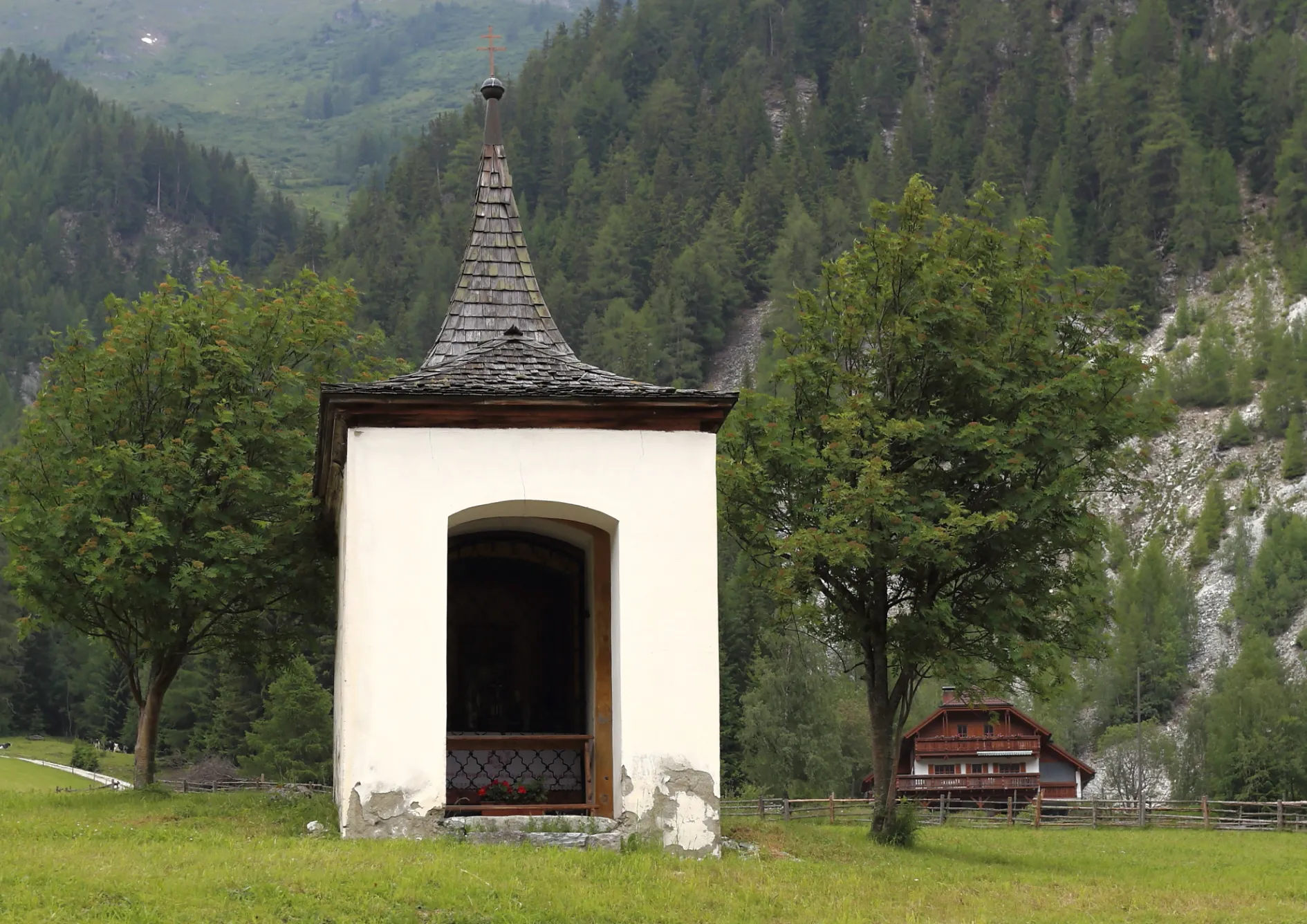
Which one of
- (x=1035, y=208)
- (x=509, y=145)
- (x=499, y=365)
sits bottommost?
(x=499, y=365)

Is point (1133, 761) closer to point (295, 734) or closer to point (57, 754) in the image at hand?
point (295, 734)

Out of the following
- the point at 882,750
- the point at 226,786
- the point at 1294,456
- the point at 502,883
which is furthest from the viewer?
the point at 1294,456

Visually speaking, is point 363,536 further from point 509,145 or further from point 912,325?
point 509,145

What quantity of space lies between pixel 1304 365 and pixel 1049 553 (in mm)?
100721

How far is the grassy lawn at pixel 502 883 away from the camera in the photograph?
1195 centimetres

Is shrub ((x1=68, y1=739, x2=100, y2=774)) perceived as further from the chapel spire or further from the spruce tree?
the spruce tree

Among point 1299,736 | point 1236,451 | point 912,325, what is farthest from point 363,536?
point 1236,451

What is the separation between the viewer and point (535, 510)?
637 inches

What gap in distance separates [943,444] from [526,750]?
23.8 ft

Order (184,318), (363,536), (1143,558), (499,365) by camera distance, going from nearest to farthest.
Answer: (363,536) < (499,365) < (184,318) < (1143,558)

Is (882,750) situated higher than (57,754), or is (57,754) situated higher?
(882,750)

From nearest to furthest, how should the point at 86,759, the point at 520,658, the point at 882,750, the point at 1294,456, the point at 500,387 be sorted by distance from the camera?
the point at 500,387
the point at 520,658
the point at 882,750
the point at 86,759
the point at 1294,456

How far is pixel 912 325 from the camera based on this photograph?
21344 millimetres

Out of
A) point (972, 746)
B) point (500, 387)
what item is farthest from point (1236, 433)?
point (500, 387)
